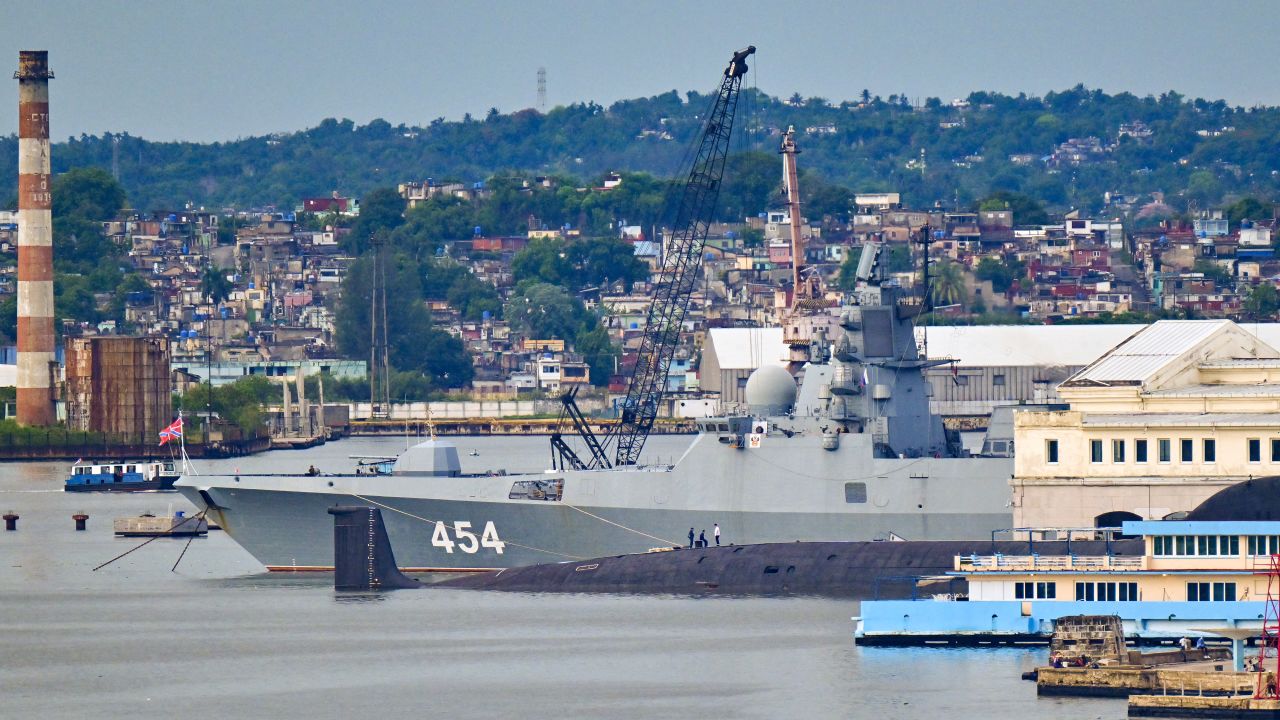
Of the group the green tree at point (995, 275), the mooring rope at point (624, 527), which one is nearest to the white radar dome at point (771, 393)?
the mooring rope at point (624, 527)

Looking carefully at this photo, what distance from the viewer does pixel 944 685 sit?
42.9m

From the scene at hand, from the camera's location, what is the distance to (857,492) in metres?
58.4

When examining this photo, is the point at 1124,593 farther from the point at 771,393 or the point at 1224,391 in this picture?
the point at 771,393

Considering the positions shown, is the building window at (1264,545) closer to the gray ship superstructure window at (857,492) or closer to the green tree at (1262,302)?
the gray ship superstructure window at (857,492)

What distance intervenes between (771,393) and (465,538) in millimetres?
8131

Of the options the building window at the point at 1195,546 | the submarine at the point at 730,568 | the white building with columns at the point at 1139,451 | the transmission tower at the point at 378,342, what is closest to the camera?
the building window at the point at 1195,546

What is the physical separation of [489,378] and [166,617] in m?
129

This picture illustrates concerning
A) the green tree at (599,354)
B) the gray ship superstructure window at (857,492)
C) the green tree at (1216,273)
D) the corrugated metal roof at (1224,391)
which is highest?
the green tree at (1216,273)

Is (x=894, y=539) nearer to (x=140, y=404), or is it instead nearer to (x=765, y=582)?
(x=765, y=582)

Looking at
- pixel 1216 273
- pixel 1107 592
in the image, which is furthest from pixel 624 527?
pixel 1216 273

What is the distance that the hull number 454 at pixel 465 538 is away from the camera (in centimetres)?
6116

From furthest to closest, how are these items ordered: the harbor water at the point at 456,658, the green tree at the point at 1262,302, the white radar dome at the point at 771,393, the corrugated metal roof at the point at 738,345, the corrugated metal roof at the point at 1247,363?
the green tree at the point at 1262,302
the corrugated metal roof at the point at 738,345
the white radar dome at the point at 771,393
the corrugated metal roof at the point at 1247,363
the harbor water at the point at 456,658

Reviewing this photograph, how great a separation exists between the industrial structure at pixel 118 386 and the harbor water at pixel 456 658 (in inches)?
2540

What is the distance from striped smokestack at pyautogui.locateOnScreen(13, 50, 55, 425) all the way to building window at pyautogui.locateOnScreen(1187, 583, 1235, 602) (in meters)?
83.9
